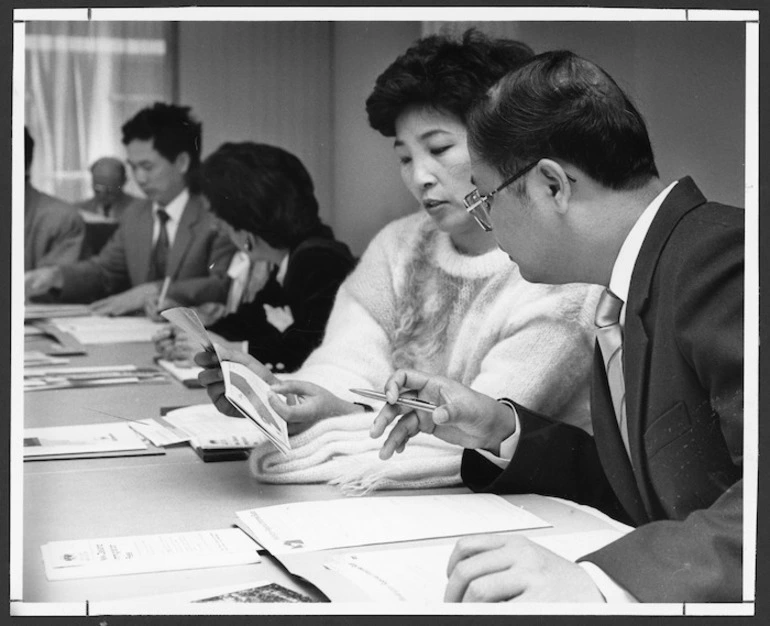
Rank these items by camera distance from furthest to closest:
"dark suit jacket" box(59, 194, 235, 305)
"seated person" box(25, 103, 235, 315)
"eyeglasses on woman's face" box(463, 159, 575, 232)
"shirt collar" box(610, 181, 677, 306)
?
"dark suit jacket" box(59, 194, 235, 305) → "seated person" box(25, 103, 235, 315) → "eyeglasses on woman's face" box(463, 159, 575, 232) → "shirt collar" box(610, 181, 677, 306)

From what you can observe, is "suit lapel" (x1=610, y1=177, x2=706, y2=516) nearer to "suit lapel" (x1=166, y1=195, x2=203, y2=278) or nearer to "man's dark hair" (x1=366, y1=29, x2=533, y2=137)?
"man's dark hair" (x1=366, y1=29, x2=533, y2=137)

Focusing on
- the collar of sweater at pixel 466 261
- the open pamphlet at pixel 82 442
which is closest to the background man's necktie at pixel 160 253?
the open pamphlet at pixel 82 442

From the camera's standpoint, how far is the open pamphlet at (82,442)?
2039 millimetres

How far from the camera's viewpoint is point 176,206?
2.53 meters

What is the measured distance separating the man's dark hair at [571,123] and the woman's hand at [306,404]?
0.63 meters

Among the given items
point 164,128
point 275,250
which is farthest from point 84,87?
point 275,250

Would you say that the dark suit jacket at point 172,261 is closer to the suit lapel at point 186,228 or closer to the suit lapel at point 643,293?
the suit lapel at point 186,228

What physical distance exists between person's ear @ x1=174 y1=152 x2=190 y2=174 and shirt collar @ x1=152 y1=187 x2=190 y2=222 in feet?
0.34

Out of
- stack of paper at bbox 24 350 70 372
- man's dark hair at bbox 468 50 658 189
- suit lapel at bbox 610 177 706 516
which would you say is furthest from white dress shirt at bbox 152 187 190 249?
suit lapel at bbox 610 177 706 516

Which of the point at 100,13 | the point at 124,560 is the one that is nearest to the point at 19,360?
the point at 124,560

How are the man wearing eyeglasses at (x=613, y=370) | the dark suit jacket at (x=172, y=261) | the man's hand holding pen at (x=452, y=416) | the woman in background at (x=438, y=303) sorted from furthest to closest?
the dark suit jacket at (x=172, y=261) → the woman in background at (x=438, y=303) → the man's hand holding pen at (x=452, y=416) → the man wearing eyeglasses at (x=613, y=370)

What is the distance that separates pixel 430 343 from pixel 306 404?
29cm

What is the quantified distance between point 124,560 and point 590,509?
2.59ft

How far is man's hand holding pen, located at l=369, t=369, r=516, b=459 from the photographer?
6.16 feet
